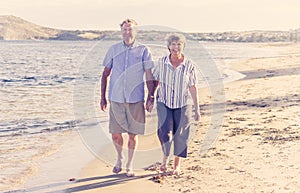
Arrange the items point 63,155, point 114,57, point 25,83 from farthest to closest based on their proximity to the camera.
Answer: point 25,83, point 63,155, point 114,57

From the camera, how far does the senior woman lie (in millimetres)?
5852

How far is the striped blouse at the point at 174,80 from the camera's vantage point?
19.2ft

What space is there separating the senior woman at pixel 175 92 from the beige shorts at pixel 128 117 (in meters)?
0.26

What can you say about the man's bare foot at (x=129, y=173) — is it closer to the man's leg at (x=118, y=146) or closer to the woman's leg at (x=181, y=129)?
the man's leg at (x=118, y=146)

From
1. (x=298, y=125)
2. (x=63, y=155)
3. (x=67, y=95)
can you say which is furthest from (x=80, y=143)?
(x=67, y=95)

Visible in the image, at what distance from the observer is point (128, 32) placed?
5.75 metres

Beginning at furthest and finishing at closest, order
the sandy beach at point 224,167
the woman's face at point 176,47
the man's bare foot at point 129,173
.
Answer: the man's bare foot at point 129,173 < the woman's face at point 176,47 < the sandy beach at point 224,167

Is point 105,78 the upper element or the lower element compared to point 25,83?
upper

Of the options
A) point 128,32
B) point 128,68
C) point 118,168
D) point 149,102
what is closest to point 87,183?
point 118,168

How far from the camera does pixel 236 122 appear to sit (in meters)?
9.52

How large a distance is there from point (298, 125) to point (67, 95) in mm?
9251

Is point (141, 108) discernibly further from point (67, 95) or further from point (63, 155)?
point (67, 95)

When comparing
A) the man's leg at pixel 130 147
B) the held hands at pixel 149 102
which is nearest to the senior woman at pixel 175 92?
the held hands at pixel 149 102

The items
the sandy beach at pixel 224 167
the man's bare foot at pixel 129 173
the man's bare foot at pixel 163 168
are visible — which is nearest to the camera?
Answer: the sandy beach at pixel 224 167
